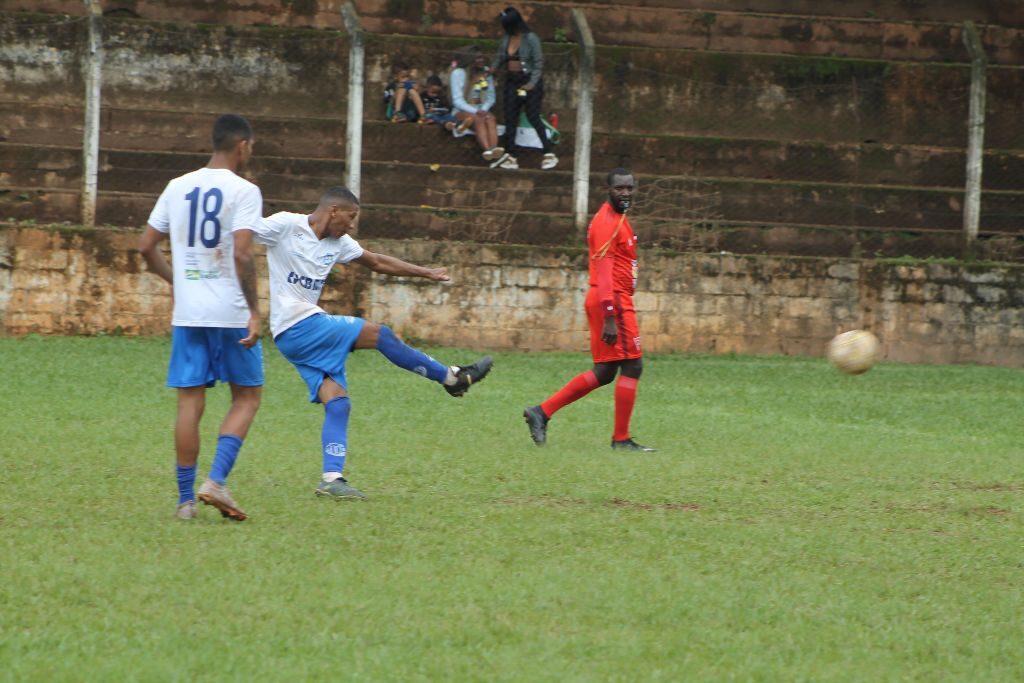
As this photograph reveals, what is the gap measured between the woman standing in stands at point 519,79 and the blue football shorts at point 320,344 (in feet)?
36.1

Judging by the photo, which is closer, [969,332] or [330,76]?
[969,332]

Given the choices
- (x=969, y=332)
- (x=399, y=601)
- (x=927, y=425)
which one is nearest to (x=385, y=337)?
(x=399, y=601)

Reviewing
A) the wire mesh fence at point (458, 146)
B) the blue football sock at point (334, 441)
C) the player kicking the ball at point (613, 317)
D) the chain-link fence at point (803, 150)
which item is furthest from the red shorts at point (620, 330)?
the chain-link fence at point (803, 150)

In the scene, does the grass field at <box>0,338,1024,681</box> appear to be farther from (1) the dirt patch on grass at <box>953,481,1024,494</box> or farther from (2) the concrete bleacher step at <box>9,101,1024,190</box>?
(2) the concrete bleacher step at <box>9,101,1024,190</box>

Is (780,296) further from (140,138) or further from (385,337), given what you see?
(385,337)

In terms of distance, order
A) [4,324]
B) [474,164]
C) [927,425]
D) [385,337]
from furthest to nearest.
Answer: [474,164], [4,324], [927,425], [385,337]

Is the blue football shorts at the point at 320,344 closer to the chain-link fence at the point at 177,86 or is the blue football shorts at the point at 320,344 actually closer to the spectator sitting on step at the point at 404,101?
the chain-link fence at the point at 177,86

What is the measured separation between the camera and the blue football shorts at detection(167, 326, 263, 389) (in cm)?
694

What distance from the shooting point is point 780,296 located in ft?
58.3

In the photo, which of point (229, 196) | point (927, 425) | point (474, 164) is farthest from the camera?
point (474, 164)

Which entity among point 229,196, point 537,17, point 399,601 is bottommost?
point 399,601

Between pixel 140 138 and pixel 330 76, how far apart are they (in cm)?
264

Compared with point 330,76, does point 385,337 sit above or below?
below

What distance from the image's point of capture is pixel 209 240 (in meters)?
6.87
